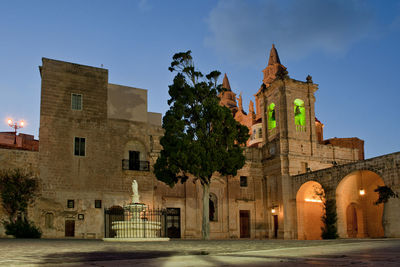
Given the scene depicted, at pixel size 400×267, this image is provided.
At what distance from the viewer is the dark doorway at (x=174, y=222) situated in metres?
27.2

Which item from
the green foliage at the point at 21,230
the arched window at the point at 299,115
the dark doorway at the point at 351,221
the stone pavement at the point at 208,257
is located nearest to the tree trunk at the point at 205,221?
the green foliage at the point at 21,230

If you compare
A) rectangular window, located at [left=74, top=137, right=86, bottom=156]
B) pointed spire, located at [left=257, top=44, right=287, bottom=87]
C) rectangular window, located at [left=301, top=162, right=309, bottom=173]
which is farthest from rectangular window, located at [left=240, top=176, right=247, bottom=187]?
pointed spire, located at [left=257, top=44, right=287, bottom=87]

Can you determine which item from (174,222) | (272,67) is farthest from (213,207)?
(272,67)

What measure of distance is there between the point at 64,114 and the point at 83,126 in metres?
1.31

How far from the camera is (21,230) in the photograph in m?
21.0

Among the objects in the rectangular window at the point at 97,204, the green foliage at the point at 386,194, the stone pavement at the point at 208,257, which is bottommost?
the stone pavement at the point at 208,257

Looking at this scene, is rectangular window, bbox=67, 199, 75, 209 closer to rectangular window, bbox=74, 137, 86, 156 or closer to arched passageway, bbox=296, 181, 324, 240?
rectangular window, bbox=74, 137, 86, 156

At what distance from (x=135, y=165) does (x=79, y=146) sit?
3632mm

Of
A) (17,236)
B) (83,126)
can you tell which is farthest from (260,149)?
(17,236)

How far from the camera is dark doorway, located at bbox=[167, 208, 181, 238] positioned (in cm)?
2724

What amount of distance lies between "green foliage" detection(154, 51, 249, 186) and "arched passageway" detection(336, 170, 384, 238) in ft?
22.6

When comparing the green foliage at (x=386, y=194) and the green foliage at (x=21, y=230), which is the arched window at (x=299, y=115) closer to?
the green foliage at (x=386, y=194)

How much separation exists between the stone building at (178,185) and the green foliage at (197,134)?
4.83 feet

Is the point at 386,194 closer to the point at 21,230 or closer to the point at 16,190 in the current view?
the point at 21,230
